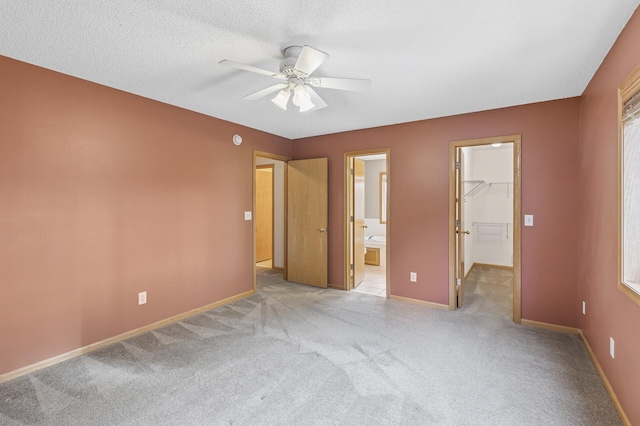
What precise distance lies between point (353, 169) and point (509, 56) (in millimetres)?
2598

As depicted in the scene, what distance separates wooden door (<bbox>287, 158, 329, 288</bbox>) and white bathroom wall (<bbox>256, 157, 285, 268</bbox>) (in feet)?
2.71

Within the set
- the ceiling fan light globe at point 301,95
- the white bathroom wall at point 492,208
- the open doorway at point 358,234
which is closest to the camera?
the ceiling fan light globe at point 301,95

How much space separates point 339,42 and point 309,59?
33 centimetres

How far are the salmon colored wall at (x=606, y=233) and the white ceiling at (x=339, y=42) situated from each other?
0.58ft

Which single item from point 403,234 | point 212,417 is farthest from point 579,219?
point 212,417

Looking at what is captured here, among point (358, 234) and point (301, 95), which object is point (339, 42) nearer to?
point (301, 95)

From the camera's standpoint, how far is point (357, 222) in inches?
187

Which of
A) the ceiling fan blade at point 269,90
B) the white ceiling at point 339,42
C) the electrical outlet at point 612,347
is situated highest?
the white ceiling at point 339,42

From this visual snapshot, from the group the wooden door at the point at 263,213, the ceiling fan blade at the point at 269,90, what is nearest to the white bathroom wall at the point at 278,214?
the wooden door at the point at 263,213

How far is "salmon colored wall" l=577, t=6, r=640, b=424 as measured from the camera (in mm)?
1711

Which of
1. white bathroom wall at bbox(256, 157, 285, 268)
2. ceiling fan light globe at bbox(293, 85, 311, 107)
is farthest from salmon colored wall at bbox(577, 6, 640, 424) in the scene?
white bathroom wall at bbox(256, 157, 285, 268)

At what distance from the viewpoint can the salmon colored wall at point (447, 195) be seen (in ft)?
10.0

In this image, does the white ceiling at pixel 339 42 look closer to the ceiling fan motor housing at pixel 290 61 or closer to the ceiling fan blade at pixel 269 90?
the ceiling fan motor housing at pixel 290 61

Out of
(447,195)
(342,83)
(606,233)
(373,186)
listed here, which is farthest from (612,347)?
(373,186)
